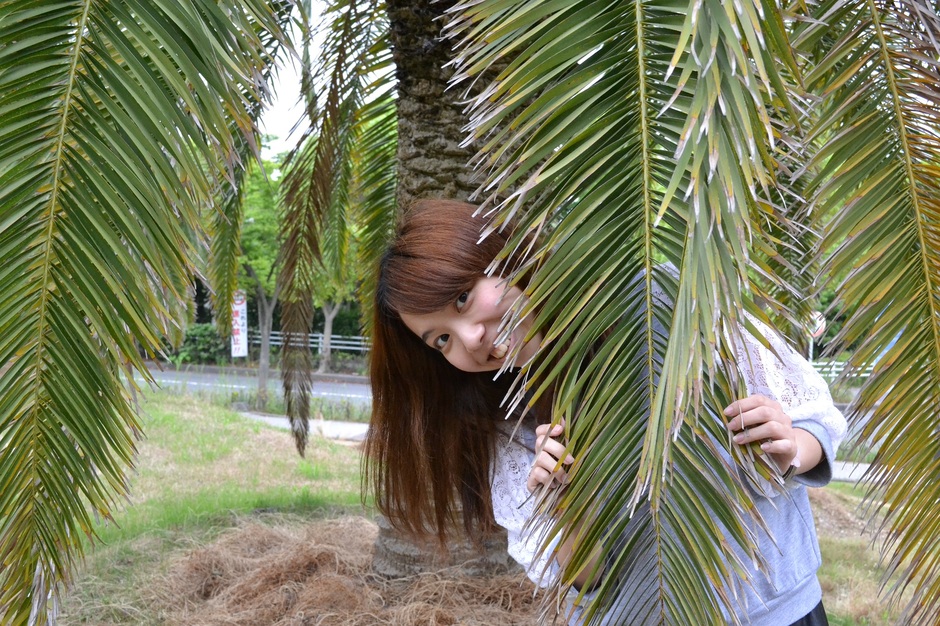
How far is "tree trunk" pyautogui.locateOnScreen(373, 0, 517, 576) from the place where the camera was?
13.3 ft

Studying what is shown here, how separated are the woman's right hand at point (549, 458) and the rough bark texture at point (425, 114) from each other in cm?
242

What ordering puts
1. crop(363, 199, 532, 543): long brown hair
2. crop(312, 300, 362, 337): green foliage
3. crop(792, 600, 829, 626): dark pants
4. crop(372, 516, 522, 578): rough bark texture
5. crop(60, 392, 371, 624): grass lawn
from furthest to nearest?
crop(312, 300, 362, 337): green foliage < crop(60, 392, 371, 624): grass lawn < crop(372, 516, 522, 578): rough bark texture < crop(363, 199, 532, 543): long brown hair < crop(792, 600, 829, 626): dark pants

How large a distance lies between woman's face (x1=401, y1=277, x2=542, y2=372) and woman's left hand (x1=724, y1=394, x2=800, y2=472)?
533mm

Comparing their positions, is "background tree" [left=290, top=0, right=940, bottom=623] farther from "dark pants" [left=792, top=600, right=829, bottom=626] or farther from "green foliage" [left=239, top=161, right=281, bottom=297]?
"green foliage" [left=239, top=161, right=281, bottom=297]

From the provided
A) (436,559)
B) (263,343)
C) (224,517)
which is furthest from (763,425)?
(263,343)

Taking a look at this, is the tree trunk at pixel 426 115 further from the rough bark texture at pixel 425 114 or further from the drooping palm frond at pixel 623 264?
the drooping palm frond at pixel 623 264

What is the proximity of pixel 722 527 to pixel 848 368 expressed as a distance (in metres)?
0.85

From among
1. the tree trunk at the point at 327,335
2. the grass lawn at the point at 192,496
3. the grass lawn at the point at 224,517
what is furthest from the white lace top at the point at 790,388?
the tree trunk at the point at 327,335

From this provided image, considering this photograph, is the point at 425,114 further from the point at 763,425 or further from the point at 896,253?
the point at 763,425

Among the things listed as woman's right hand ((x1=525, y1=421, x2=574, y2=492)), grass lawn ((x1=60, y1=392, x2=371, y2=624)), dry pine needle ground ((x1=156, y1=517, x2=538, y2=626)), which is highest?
woman's right hand ((x1=525, y1=421, x2=574, y2=492))

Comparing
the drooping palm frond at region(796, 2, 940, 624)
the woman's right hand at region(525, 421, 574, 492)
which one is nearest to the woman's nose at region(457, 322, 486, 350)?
the woman's right hand at region(525, 421, 574, 492)

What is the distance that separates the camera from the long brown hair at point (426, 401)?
6.89 ft

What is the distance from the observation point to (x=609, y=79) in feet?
5.66

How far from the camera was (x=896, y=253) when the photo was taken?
2.42 metres
